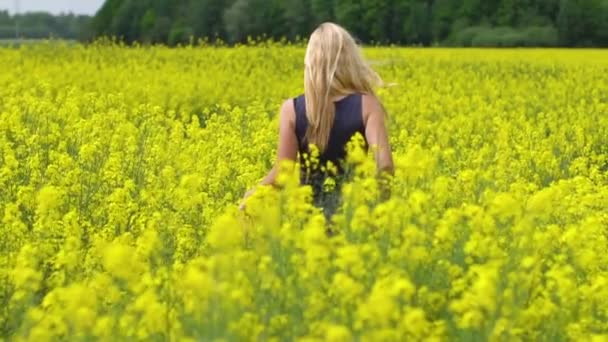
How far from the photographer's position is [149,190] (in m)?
6.30

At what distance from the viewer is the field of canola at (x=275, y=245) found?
343 centimetres

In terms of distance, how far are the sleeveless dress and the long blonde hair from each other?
4cm

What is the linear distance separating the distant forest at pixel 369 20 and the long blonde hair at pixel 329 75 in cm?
3099

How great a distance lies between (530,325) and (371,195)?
1.07 m

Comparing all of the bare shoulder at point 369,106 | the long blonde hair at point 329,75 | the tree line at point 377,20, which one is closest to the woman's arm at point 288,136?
the long blonde hair at point 329,75

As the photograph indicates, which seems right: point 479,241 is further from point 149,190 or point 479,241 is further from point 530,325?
point 149,190

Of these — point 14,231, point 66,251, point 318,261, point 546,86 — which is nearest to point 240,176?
point 14,231

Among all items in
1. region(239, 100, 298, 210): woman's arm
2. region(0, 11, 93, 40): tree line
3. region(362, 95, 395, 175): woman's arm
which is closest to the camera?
region(362, 95, 395, 175): woman's arm

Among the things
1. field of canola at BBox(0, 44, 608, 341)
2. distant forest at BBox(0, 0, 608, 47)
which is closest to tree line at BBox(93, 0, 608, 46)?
distant forest at BBox(0, 0, 608, 47)

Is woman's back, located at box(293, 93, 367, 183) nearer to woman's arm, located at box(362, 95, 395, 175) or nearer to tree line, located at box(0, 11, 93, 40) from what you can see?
woman's arm, located at box(362, 95, 395, 175)

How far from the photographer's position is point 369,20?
4041 cm

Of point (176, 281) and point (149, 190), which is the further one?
point (149, 190)

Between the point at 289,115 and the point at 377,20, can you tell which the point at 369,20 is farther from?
the point at 289,115

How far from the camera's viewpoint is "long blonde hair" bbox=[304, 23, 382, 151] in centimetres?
538
